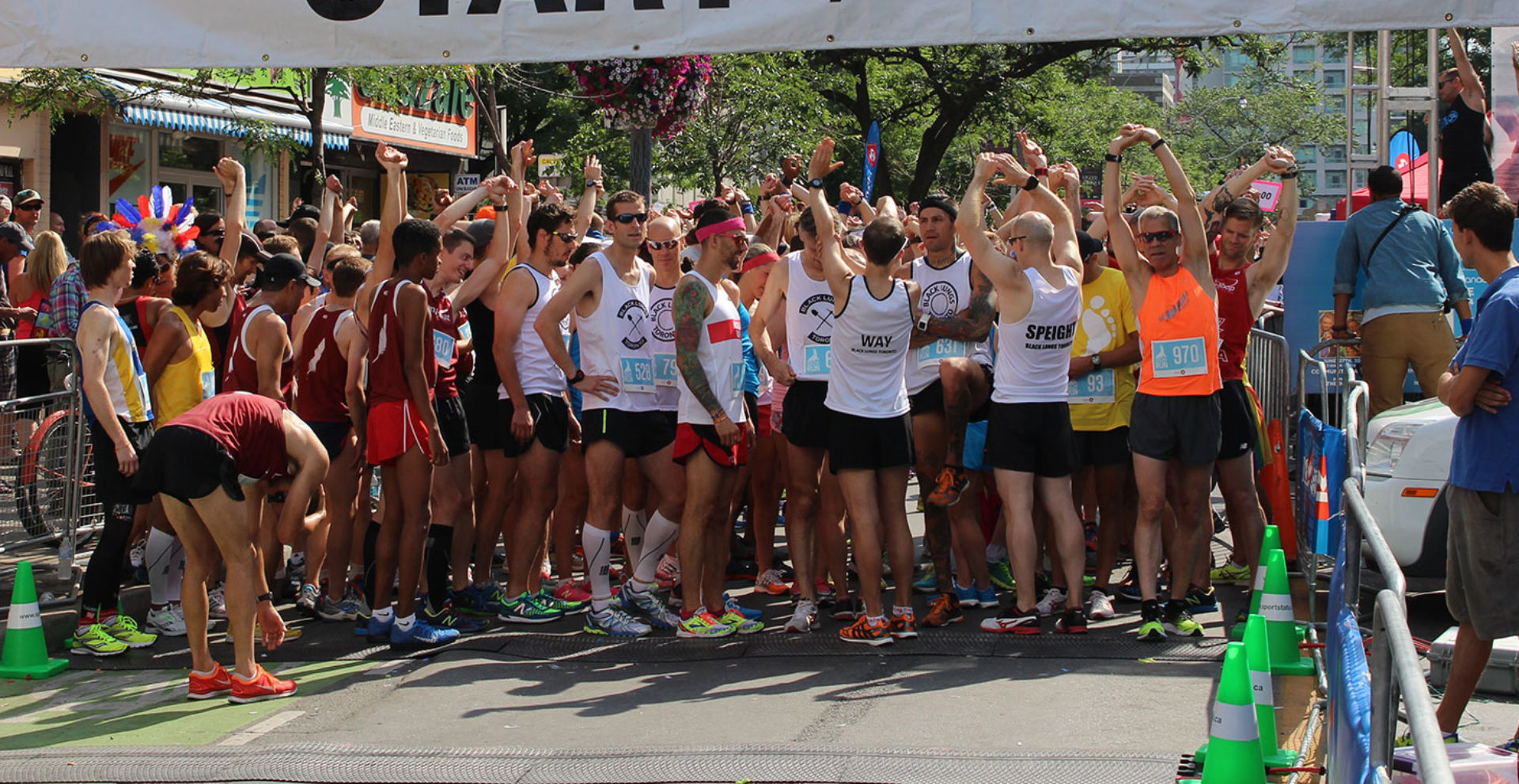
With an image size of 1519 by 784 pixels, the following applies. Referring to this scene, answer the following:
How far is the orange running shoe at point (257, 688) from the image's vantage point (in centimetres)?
657

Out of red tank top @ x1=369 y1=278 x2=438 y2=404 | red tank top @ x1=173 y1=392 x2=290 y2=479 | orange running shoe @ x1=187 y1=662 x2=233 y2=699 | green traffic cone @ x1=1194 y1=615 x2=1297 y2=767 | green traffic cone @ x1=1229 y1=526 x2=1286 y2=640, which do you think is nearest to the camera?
green traffic cone @ x1=1194 y1=615 x2=1297 y2=767

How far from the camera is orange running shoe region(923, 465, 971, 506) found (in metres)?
7.86

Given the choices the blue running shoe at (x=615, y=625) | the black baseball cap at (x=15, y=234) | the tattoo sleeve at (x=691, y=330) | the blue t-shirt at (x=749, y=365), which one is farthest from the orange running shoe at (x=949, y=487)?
the black baseball cap at (x=15, y=234)

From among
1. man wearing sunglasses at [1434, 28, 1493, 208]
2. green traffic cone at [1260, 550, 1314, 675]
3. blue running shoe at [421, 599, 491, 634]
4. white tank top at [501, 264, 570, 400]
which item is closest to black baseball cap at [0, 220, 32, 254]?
white tank top at [501, 264, 570, 400]

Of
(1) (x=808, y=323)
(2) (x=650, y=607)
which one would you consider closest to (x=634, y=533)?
(2) (x=650, y=607)

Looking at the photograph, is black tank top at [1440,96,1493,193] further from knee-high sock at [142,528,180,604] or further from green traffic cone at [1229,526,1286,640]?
knee-high sock at [142,528,180,604]

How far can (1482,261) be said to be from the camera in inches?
219

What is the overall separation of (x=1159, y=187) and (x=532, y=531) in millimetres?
3856

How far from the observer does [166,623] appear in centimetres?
788

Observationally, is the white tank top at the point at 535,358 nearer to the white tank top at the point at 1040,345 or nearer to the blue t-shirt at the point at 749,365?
the blue t-shirt at the point at 749,365

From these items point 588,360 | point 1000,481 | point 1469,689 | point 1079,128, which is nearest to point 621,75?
point 588,360

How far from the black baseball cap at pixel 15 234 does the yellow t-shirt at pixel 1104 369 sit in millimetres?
7926

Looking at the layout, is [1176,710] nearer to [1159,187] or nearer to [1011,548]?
[1011,548]

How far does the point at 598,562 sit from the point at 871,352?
69.2 inches
